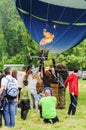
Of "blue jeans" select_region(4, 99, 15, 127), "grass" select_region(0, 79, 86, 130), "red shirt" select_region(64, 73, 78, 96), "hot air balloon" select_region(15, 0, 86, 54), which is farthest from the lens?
"hot air balloon" select_region(15, 0, 86, 54)

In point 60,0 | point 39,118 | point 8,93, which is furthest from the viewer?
point 60,0

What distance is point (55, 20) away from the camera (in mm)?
19641

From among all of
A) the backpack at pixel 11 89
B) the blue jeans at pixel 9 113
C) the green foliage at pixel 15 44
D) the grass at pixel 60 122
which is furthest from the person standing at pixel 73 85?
the green foliage at pixel 15 44

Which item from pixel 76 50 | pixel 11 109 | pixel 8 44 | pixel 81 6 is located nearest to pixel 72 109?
pixel 11 109

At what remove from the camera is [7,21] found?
78375 millimetres

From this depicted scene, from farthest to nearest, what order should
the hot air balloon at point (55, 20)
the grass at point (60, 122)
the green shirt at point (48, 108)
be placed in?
the hot air balloon at point (55, 20) < the green shirt at point (48, 108) < the grass at point (60, 122)

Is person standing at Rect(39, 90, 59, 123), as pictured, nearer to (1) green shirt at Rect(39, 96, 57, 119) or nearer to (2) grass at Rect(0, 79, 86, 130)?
(1) green shirt at Rect(39, 96, 57, 119)

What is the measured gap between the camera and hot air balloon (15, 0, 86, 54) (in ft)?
62.8

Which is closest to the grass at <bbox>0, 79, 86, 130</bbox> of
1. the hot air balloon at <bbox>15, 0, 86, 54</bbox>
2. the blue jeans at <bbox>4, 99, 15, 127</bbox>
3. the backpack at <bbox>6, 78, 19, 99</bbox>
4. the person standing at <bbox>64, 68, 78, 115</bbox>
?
the blue jeans at <bbox>4, 99, 15, 127</bbox>

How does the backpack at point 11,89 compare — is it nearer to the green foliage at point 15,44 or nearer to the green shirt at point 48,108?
the green shirt at point 48,108

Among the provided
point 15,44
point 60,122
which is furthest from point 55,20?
point 15,44

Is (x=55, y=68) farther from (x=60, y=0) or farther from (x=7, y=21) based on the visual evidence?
(x=7, y=21)

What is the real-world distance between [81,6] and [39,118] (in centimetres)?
690

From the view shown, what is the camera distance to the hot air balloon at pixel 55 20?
19156 millimetres
